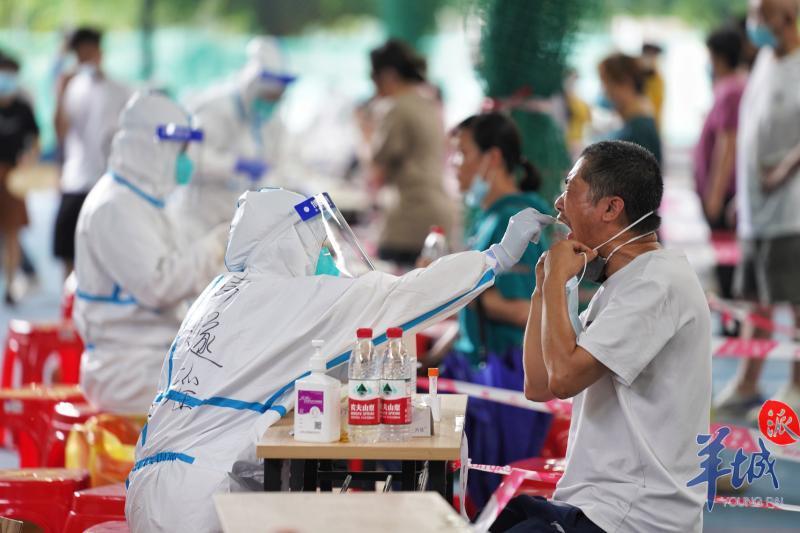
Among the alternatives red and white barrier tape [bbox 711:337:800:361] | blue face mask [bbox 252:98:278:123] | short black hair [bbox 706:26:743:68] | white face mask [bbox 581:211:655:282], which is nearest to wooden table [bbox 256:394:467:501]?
white face mask [bbox 581:211:655:282]

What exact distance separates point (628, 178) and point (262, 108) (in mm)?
4789

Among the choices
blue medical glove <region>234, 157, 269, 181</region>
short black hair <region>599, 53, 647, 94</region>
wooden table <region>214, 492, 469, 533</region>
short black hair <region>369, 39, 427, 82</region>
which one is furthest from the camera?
short black hair <region>369, 39, 427, 82</region>

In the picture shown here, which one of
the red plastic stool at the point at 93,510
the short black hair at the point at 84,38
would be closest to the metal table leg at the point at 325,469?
the red plastic stool at the point at 93,510

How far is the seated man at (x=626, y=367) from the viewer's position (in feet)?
9.59

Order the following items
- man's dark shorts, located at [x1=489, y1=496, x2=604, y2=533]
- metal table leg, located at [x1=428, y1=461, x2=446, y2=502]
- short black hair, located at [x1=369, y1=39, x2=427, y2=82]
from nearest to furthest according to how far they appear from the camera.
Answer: man's dark shorts, located at [x1=489, y1=496, x2=604, y2=533] → metal table leg, located at [x1=428, y1=461, x2=446, y2=502] → short black hair, located at [x1=369, y1=39, x2=427, y2=82]

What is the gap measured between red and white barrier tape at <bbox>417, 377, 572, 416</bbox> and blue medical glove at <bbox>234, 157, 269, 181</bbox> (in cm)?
276

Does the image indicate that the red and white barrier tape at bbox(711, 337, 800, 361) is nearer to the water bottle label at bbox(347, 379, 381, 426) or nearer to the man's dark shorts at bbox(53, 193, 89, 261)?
the water bottle label at bbox(347, 379, 381, 426)

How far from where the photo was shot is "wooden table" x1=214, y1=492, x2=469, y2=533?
2262 millimetres

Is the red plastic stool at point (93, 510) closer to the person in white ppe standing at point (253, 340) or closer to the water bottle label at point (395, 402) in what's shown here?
the person in white ppe standing at point (253, 340)

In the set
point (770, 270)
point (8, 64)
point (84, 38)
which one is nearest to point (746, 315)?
point (770, 270)

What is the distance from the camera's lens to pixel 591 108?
14070mm

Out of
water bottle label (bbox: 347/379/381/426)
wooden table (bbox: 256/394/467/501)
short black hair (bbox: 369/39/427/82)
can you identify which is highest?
short black hair (bbox: 369/39/427/82)

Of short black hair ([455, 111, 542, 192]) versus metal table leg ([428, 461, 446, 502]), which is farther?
short black hair ([455, 111, 542, 192])

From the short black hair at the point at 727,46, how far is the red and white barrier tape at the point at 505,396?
404cm
